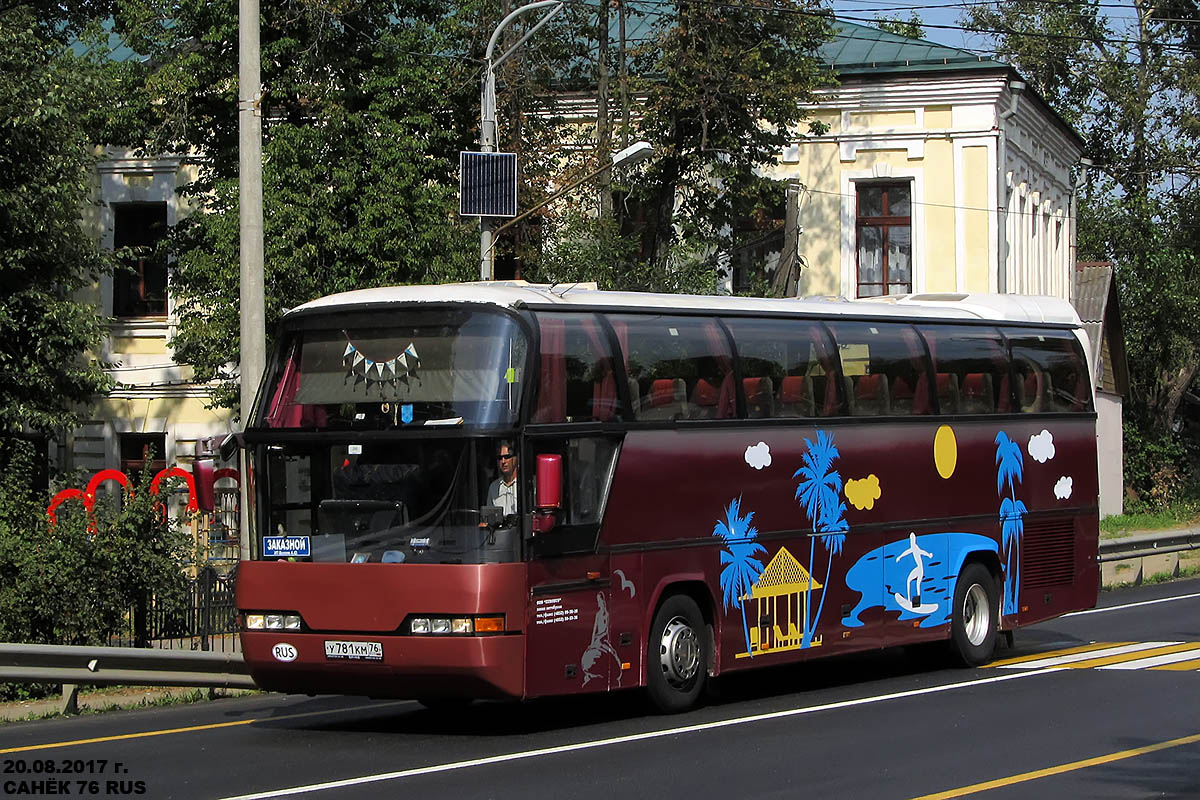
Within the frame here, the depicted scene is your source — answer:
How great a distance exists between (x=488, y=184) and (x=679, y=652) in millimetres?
8919

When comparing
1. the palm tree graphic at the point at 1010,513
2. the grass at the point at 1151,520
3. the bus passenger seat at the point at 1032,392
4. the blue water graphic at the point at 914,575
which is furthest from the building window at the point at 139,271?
the blue water graphic at the point at 914,575

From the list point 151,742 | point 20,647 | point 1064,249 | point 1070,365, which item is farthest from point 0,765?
point 1064,249

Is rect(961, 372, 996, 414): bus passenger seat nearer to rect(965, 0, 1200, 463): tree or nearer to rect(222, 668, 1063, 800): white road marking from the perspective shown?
rect(222, 668, 1063, 800): white road marking

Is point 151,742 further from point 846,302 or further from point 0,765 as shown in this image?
point 846,302

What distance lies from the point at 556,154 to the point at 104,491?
34.4 feet

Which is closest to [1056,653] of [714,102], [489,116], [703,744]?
[703,744]

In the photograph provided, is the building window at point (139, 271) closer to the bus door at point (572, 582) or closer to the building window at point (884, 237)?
the building window at point (884, 237)

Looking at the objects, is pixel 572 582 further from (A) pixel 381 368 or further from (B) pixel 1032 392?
(B) pixel 1032 392

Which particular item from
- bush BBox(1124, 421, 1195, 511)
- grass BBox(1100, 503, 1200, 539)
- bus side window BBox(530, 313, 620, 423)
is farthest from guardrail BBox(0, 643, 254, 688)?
bush BBox(1124, 421, 1195, 511)

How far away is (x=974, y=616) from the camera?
17922 millimetres

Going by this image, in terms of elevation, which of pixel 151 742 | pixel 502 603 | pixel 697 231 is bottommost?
pixel 151 742

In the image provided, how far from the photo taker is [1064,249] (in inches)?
1852

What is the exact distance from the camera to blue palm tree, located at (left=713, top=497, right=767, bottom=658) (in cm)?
1459

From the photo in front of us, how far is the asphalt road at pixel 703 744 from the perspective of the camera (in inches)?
406
